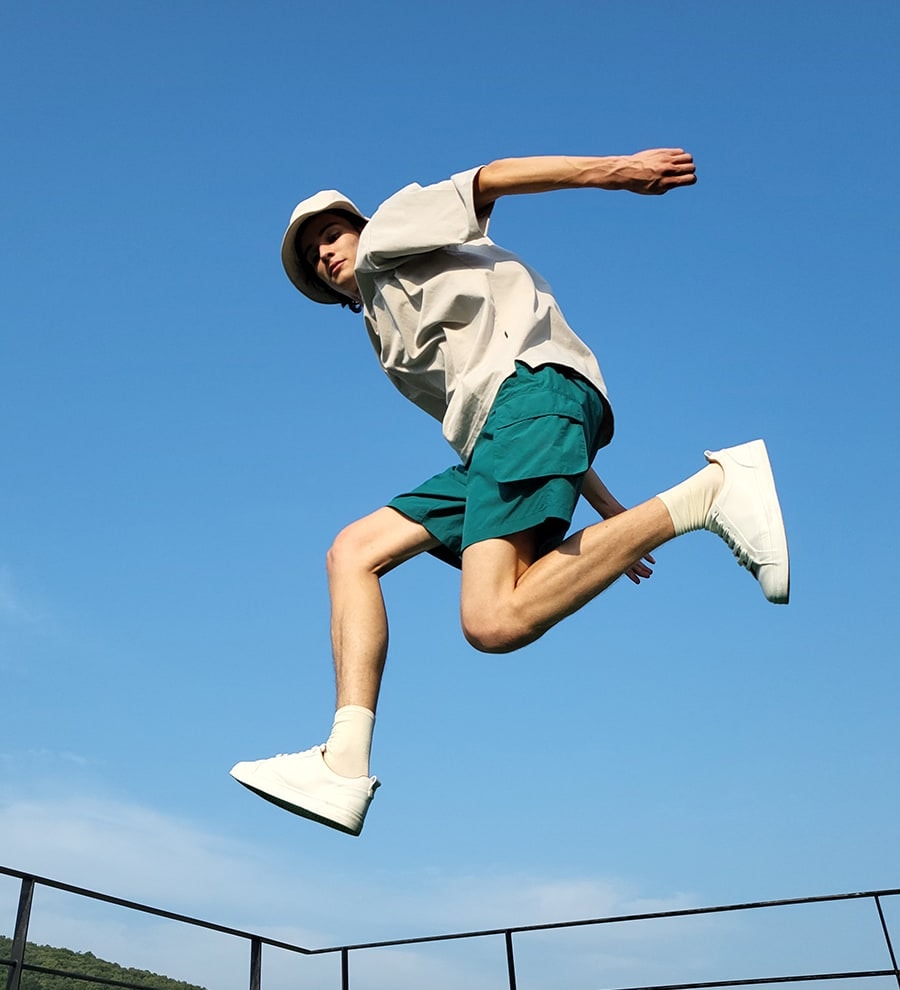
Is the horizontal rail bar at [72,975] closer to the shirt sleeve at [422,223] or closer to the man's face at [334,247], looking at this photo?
the man's face at [334,247]

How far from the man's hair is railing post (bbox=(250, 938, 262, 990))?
387 centimetres

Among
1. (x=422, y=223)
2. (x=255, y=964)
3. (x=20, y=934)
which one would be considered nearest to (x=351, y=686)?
(x=422, y=223)

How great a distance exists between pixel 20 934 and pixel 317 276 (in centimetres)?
273

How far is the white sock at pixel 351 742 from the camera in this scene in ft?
7.20

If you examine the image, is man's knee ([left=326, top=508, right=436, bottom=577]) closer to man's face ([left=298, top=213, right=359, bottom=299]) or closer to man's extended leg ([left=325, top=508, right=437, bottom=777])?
man's extended leg ([left=325, top=508, right=437, bottom=777])

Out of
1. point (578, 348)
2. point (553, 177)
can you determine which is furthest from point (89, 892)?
point (553, 177)

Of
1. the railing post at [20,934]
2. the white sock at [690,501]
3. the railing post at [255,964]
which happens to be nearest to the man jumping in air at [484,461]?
the white sock at [690,501]

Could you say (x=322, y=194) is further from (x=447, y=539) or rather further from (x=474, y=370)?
(x=447, y=539)

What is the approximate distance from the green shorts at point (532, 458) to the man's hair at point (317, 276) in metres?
0.73

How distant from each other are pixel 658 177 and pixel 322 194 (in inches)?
37.4

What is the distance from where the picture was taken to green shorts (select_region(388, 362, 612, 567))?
2.19 metres

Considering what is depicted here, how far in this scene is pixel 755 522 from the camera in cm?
212

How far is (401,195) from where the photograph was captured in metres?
2.43

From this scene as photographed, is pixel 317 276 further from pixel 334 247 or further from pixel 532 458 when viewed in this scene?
pixel 532 458
